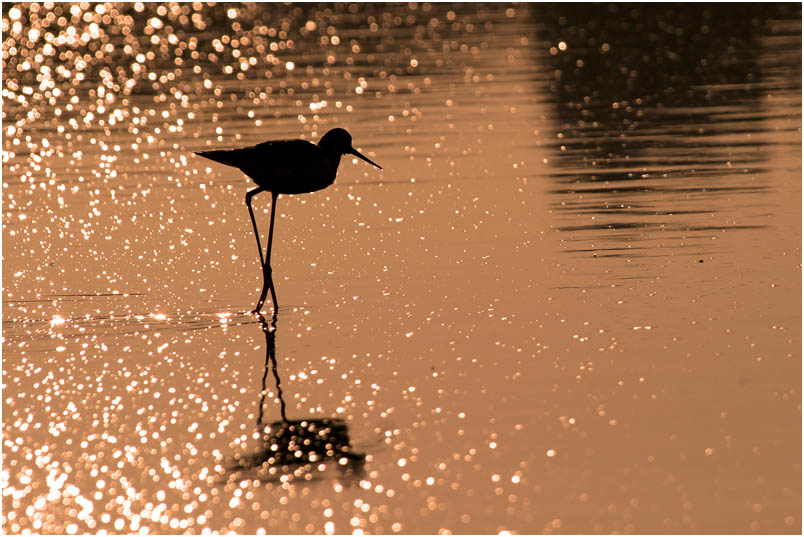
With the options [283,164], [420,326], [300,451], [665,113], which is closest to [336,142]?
[283,164]

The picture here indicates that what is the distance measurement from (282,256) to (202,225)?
1730mm

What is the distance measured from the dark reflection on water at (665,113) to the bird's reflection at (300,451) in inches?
183

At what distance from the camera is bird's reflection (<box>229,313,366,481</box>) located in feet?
22.8

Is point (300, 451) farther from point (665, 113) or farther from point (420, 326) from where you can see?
point (665, 113)

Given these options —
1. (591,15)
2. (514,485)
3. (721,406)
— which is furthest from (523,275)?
(591,15)

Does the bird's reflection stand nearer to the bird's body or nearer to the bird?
the bird

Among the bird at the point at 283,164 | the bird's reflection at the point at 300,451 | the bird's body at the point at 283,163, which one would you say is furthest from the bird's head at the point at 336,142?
the bird's reflection at the point at 300,451

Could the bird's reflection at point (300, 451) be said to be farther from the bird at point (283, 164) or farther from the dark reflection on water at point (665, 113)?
the dark reflection on water at point (665, 113)

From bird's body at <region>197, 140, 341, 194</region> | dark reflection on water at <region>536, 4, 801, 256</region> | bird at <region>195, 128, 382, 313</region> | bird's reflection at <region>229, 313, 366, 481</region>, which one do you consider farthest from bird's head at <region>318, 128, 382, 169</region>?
bird's reflection at <region>229, 313, 366, 481</region>

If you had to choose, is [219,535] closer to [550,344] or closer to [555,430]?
[555,430]

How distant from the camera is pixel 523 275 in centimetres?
1095

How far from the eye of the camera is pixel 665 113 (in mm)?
21516

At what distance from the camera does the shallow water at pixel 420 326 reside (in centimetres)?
661

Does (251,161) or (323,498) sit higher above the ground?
(251,161)
